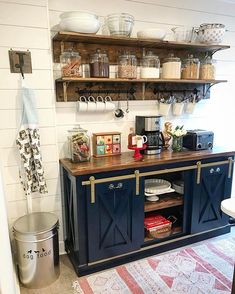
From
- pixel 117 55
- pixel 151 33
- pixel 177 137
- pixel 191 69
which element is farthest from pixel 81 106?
pixel 191 69

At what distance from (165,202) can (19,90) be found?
162cm

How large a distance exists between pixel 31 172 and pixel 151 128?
1129mm

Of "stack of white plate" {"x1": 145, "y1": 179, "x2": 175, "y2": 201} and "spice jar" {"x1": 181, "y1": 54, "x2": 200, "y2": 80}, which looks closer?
"stack of white plate" {"x1": 145, "y1": 179, "x2": 175, "y2": 201}

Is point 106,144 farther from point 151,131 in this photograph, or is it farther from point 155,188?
point 155,188

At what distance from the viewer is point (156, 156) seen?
7.50ft

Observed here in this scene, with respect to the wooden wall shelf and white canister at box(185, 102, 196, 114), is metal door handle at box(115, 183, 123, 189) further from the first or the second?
white canister at box(185, 102, 196, 114)

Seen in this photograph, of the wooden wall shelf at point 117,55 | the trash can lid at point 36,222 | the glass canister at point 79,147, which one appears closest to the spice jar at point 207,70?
the wooden wall shelf at point 117,55

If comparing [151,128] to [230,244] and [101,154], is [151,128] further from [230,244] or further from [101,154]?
[230,244]

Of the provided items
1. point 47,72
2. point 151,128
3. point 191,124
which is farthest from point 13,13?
point 191,124

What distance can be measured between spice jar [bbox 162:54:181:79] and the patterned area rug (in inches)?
65.9

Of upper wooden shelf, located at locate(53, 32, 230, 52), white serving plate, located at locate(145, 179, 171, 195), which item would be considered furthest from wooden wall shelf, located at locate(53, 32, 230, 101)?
white serving plate, located at locate(145, 179, 171, 195)

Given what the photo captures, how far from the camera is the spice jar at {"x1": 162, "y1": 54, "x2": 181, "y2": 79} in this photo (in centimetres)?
239

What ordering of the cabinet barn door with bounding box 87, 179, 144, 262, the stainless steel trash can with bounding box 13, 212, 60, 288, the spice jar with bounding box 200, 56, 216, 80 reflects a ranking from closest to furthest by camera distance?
the stainless steel trash can with bounding box 13, 212, 60, 288
the cabinet barn door with bounding box 87, 179, 144, 262
the spice jar with bounding box 200, 56, 216, 80

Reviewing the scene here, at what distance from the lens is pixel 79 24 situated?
1.90m
